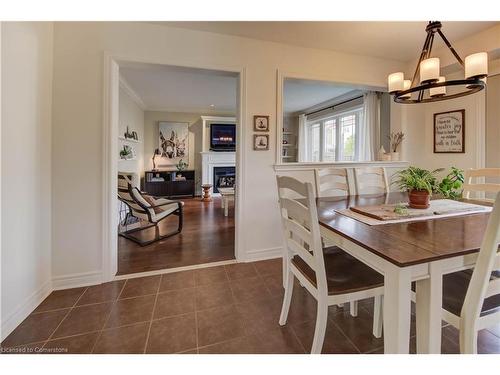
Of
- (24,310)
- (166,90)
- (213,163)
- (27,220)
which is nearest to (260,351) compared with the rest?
(24,310)

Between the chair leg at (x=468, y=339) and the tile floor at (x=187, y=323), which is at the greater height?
the chair leg at (x=468, y=339)

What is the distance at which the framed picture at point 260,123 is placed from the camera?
2617 mm

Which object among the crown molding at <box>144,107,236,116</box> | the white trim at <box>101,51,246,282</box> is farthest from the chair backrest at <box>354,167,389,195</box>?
the crown molding at <box>144,107,236,116</box>

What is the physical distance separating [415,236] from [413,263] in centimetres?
32

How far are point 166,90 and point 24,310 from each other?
438cm

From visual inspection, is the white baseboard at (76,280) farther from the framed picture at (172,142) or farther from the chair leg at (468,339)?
the framed picture at (172,142)

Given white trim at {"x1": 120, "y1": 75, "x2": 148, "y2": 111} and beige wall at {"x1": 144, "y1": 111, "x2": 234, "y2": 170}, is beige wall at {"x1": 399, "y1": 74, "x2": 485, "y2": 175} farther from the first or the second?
beige wall at {"x1": 144, "y1": 111, "x2": 234, "y2": 170}

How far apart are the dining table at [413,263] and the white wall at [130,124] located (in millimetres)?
4251

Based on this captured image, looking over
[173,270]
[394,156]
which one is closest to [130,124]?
[173,270]

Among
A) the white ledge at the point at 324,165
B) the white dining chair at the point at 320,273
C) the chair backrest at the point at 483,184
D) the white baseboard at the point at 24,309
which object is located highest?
the white ledge at the point at 324,165

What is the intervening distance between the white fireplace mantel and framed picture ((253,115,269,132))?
4404mm

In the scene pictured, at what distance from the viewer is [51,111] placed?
198cm

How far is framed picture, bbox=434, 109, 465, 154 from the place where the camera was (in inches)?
116

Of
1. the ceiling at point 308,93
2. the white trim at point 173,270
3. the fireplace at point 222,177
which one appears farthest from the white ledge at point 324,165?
the fireplace at point 222,177
